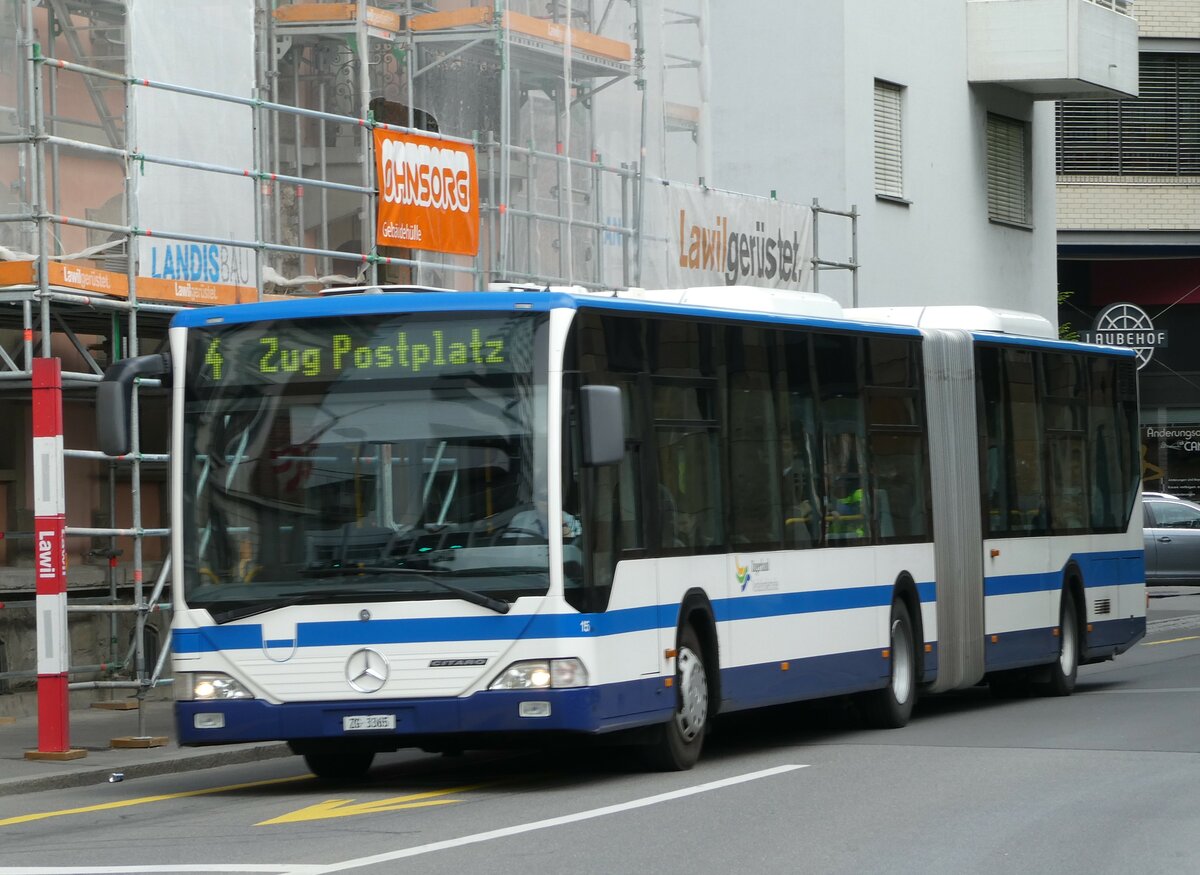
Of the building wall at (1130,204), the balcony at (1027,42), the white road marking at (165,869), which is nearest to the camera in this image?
the white road marking at (165,869)

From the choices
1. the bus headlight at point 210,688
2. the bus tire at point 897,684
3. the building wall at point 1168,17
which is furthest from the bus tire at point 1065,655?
→ the building wall at point 1168,17

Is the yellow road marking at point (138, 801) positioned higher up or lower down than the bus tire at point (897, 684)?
lower down

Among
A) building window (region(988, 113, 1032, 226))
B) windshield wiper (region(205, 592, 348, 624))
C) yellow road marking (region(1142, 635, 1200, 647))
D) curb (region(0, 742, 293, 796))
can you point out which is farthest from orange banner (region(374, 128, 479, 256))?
building window (region(988, 113, 1032, 226))

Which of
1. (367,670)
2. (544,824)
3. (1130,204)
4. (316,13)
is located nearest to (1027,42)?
(1130,204)

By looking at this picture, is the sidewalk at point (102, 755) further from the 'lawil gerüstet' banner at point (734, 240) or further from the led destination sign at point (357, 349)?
the 'lawil gerüstet' banner at point (734, 240)

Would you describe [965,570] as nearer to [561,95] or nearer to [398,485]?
[398,485]

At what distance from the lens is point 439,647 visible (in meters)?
11.4

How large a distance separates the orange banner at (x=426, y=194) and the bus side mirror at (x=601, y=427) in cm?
716

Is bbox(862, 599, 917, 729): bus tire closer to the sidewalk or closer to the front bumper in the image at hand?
the front bumper

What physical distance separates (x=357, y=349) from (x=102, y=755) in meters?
3.94

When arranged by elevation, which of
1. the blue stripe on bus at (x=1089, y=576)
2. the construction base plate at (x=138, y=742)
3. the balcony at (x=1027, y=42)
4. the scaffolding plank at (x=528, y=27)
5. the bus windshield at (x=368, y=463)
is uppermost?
the balcony at (x=1027, y=42)

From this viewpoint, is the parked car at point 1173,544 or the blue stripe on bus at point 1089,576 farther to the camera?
the parked car at point 1173,544

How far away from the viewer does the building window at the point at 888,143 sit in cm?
3020

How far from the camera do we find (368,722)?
11523 mm
